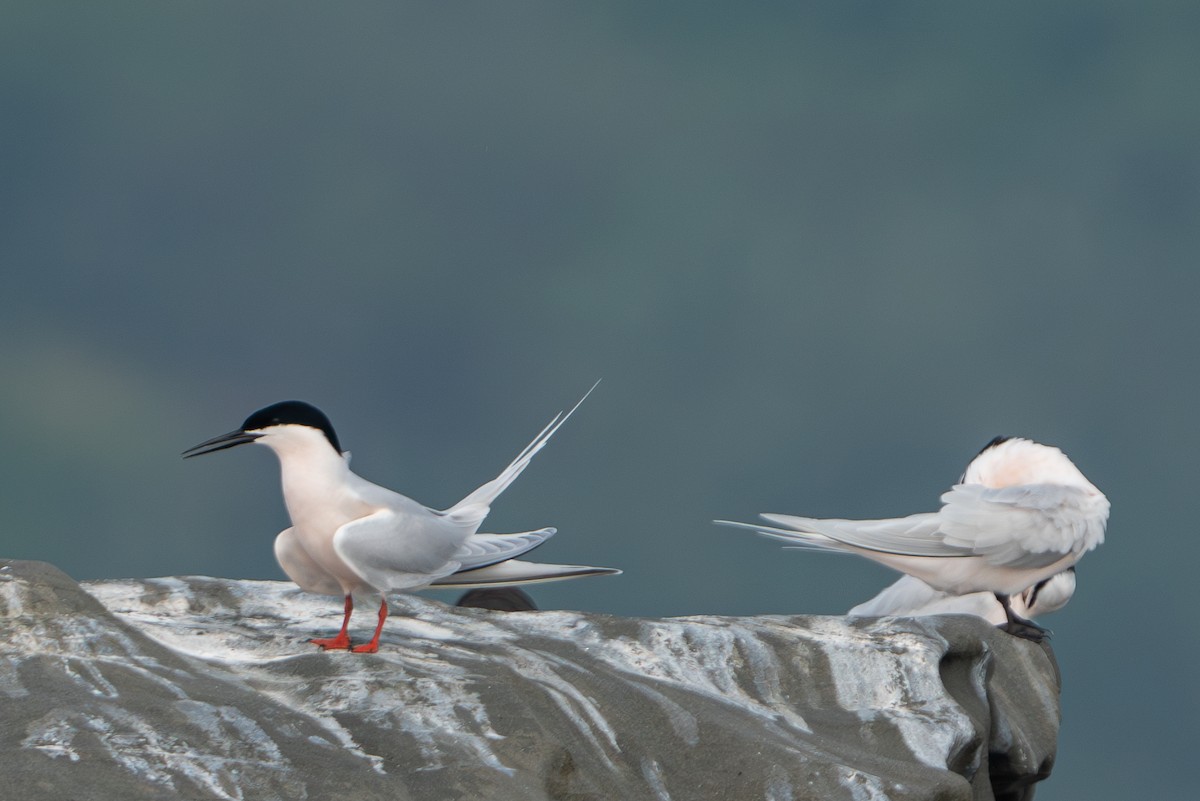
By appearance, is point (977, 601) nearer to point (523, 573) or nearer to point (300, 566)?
point (523, 573)

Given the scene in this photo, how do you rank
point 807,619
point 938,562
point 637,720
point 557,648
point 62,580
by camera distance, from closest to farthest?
point 62,580, point 637,720, point 557,648, point 807,619, point 938,562

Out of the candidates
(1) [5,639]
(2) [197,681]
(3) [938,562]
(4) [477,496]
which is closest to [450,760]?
(2) [197,681]

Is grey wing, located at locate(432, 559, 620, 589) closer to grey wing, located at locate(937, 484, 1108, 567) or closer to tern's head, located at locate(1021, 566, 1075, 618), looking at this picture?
grey wing, located at locate(937, 484, 1108, 567)

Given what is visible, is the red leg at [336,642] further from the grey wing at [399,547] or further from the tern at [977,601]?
the tern at [977,601]

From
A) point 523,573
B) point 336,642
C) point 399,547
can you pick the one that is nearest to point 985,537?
point 523,573

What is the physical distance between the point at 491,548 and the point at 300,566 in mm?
758

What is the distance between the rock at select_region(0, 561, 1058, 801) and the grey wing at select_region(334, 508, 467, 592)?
289mm

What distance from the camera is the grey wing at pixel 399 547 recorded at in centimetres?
580

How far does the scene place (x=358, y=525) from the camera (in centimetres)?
584

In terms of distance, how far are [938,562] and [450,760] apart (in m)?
4.34

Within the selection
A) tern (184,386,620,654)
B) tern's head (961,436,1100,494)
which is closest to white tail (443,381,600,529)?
tern (184,386,620,654)

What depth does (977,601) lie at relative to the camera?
9305mm

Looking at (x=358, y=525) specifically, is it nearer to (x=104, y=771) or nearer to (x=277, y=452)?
(x=277, y=452)

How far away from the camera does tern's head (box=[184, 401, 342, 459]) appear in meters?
6.01
